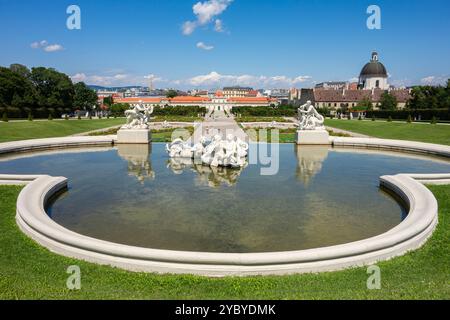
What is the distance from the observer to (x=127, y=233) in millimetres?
7957

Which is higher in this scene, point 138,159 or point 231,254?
point 138,159

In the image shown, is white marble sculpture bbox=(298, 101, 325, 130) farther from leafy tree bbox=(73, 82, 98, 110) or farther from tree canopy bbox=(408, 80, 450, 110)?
leafy tree bbox=(73, 82, 98, 110)

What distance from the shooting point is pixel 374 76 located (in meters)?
128

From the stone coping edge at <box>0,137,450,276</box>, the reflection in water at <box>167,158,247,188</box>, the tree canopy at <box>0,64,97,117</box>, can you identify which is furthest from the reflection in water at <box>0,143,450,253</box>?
the tree canopy at <box>0,64,97,117</box>

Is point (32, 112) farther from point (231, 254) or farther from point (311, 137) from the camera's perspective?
point (231, 254)

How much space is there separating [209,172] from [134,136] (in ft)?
35.8

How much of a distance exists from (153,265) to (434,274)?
491 cm

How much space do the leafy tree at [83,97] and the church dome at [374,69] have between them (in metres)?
96.0

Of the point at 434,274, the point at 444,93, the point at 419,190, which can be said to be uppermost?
the point at 444,93

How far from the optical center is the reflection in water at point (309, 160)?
13906mm

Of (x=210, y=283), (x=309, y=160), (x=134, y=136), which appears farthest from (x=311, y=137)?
(x=210, y=283)
